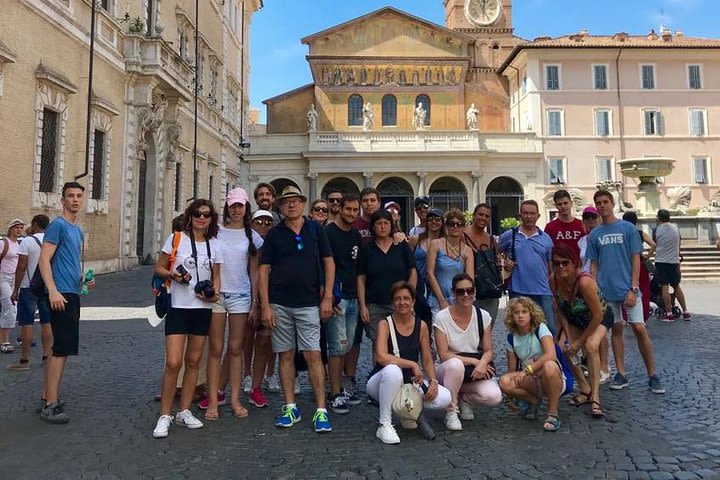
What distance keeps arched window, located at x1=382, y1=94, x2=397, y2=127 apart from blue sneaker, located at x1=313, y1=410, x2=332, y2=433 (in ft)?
111

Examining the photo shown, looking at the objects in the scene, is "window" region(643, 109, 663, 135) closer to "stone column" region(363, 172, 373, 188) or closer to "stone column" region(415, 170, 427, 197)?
"stone column" region(415, 170, 427, 197)

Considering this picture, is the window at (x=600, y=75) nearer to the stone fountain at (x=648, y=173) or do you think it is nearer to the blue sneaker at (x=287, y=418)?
the stone fountain at (x=648, y=173)

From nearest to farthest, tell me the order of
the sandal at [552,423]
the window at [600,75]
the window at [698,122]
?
the sandal at [552,423], the window at [698,122], the window at [600,75]

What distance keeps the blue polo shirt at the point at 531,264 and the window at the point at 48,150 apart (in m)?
12.3

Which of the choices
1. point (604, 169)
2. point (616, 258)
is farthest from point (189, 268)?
point (604, 169)

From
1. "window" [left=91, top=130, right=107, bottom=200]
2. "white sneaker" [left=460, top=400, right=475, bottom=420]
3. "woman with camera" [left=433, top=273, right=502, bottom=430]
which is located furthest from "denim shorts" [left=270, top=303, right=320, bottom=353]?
"window" [left=91, top=130, right=107, bottom=200]

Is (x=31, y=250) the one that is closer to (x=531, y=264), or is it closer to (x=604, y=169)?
(x=531, y=264)

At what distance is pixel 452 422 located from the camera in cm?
390

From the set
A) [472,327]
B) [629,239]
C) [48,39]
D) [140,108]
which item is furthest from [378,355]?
[140,108]

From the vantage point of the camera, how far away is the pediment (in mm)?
36750

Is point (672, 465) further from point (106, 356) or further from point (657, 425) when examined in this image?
point (106, 356)

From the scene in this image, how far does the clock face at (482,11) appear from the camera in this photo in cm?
4534

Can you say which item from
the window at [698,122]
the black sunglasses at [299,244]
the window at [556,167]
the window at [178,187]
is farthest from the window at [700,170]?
the black sunglasses at [299,244]

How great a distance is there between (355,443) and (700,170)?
36937mm
